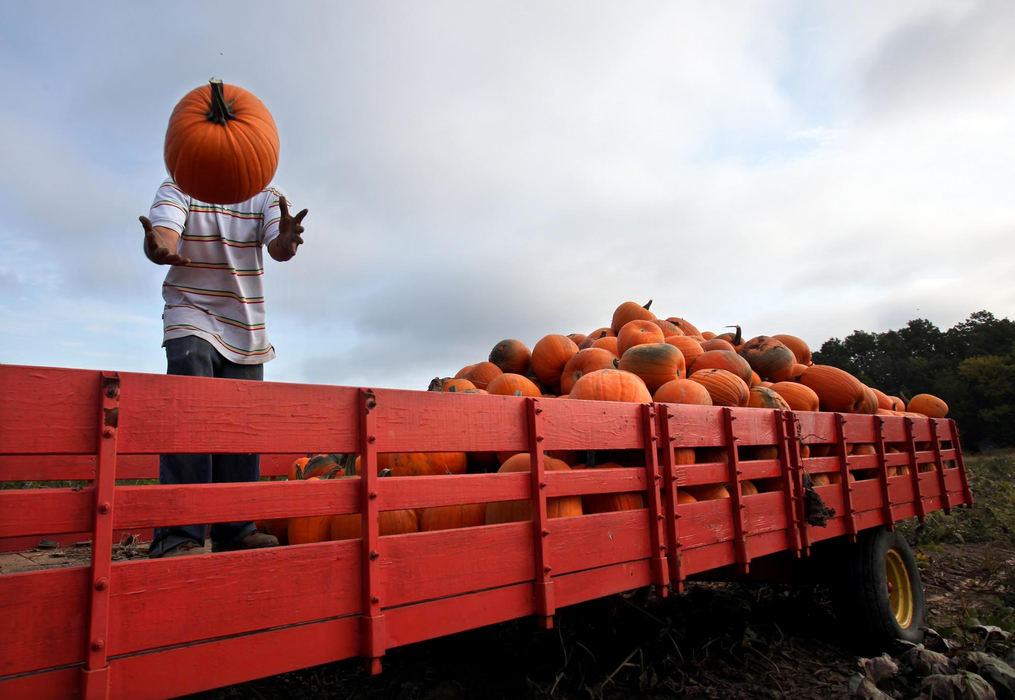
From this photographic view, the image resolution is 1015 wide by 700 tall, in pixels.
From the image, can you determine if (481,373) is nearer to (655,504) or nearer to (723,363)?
(723,363)

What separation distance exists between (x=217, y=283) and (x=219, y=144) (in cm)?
80

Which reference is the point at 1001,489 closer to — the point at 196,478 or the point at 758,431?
the point at 758,431

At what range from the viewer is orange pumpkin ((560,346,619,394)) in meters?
4.83

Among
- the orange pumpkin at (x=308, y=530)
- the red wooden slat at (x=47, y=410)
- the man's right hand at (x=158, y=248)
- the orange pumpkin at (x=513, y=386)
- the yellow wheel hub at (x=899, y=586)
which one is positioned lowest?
the yellow wheel hub at (x=899, y=586)

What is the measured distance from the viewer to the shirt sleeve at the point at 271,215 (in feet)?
10.8

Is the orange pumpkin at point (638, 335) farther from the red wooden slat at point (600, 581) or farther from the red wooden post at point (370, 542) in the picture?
the red wooden post at point (370, 542)

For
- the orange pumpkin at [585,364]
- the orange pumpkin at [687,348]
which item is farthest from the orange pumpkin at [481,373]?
the orange pumpkin at [687,348]

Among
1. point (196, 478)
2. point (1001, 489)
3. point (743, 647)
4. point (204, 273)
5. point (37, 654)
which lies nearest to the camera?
point (37, 654)

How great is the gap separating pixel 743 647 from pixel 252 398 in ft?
14.8

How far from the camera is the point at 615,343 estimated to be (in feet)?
18.7

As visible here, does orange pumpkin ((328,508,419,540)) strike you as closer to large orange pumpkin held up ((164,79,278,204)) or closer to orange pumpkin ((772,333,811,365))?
large orange pumpkin held up ((164,79,278,204))

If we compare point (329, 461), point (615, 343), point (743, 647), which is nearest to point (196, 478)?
point (329, 461)

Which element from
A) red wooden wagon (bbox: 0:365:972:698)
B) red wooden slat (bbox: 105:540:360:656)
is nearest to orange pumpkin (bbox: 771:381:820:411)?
red wooden wagon (bbox: 0:365:972:698)

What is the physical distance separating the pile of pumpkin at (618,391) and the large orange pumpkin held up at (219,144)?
4.27 ft
